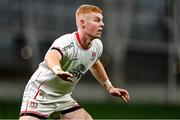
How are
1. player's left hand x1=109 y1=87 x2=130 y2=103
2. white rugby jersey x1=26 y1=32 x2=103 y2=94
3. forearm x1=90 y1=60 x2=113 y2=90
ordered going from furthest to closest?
forearm x1=90 y1=60 x2=113 y2=90 → player's left hand x1=109 y1=87 x2=130 y2=103 → white rugby jersey x1=26 y1=32 x2=103 y2=94

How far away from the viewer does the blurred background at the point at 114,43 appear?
30828mm

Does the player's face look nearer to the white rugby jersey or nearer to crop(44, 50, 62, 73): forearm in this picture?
the white rugby jersey

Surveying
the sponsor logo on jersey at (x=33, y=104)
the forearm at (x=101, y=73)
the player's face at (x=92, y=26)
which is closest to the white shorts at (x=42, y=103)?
the sponsor logo on jersey at (x=33, y=104)

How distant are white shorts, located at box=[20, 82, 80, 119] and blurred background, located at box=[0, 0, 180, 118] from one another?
713 inches

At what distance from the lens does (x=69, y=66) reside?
9664mm

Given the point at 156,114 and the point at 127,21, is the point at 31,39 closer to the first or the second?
the point at 127,21

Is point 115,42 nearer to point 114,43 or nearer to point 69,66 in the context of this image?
point 114,43

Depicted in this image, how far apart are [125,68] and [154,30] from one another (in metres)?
2.43

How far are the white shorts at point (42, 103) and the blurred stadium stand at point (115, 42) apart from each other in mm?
18348

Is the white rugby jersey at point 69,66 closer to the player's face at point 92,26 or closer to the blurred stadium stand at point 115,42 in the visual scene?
the player's face at point 92,26

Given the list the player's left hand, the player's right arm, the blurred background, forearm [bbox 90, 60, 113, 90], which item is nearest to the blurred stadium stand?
the blurred background

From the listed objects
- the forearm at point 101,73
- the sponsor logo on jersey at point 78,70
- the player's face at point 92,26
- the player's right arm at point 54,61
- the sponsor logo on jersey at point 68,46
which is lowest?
the forearm at point 101,73

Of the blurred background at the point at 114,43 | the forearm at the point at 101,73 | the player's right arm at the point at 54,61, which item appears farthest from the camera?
the blurred background at the point at 114,43

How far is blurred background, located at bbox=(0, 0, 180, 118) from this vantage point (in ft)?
101
